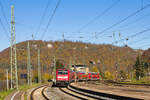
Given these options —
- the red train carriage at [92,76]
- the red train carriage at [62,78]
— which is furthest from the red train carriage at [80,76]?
the red train carriage at [62,78]

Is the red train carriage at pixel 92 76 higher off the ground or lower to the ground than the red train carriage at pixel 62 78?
lower

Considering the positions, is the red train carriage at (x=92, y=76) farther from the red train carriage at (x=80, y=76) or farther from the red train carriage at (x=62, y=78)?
the red train carriage at (x=62, y=78)

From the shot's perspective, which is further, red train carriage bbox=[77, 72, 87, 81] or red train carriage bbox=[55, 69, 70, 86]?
red train carriage bbox=[77, 72, 87, 81]

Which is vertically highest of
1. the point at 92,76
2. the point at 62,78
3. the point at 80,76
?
the point at 62,78

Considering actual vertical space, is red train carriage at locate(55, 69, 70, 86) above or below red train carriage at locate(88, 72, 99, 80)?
above

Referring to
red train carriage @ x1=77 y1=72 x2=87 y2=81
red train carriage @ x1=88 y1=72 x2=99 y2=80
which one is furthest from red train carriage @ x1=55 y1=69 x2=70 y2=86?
red train carriage @ x1=88 y1=72 x2=99 y2=80

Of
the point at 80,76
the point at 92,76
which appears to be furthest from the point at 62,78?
the point at 92,76

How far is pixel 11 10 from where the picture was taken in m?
34.4

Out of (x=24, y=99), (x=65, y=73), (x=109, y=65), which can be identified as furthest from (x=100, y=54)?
(x=24, y=99)

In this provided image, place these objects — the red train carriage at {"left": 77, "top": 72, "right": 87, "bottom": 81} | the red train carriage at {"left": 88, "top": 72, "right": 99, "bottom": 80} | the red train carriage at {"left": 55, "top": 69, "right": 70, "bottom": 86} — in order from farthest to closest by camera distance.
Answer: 1. the red train carriage at {"left": 88, "top": 72, "right": 99, "bottom": 80}
2. the red train carriage at {"left": 77, "top": 72, "right": 87, "bottom": 81}
3. the red train carriage at {"left": 55, "top": 69, "right": 70, "bottom": 86}

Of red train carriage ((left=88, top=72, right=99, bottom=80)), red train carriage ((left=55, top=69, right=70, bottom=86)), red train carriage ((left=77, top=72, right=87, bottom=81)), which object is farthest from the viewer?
red train carriage ((left=88, top=72, right=99, bottom=80))

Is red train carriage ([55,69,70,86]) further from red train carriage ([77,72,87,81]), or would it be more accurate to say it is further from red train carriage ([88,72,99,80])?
red train carriage ([88,72,99,80])

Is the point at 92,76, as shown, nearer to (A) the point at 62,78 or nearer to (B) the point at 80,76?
(B) the point at 80,76

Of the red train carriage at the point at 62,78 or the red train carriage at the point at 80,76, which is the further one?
the red train carriage at the point at 80,76
